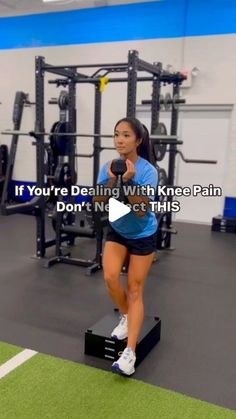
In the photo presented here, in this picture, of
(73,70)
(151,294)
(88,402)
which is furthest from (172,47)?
(88,402)

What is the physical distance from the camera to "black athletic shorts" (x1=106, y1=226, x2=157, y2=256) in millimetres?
2250

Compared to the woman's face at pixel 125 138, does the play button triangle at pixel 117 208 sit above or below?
below

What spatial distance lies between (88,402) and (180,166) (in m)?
5.40

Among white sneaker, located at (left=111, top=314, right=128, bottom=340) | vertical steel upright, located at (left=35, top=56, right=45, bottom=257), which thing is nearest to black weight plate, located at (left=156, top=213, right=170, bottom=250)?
vertical steel upright, located at (left=35, top=56, right=45, bottom=257)

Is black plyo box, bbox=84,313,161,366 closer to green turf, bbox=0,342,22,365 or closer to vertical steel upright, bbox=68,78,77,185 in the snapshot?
green turf, bbox=0,342,22,365

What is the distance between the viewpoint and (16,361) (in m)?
2.44

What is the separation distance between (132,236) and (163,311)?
131 centimetres

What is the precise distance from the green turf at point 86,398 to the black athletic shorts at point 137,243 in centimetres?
78

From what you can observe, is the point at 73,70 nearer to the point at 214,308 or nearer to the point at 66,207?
the point at 66,207

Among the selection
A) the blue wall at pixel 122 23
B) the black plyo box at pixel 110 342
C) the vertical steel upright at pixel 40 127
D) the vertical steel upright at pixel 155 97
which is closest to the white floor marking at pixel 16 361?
the black plyo box at pixel 110 342

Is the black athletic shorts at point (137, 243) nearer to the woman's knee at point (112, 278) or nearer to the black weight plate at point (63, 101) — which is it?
the woman's knee at point (112, 278)

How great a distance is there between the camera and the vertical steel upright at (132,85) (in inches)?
146

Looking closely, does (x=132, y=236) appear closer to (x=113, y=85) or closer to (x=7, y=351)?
(x=7, y=351)

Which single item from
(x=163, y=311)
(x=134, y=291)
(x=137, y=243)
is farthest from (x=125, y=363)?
(x=163, y=311)
